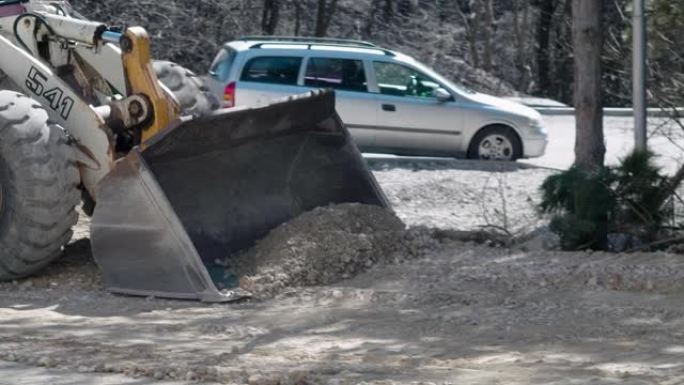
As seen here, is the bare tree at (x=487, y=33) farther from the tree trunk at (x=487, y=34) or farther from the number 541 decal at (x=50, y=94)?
the number 541 decal at (x=50, y=94)

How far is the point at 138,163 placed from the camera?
1024 centimetres

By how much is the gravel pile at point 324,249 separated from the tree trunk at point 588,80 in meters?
2.21

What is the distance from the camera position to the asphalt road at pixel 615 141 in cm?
1302

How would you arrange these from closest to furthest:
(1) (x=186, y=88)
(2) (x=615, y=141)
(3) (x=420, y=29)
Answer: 1. (1) (x=186, y=88)
2. (2) (x=615, y=141)
3. (3) (x=420, y=29)

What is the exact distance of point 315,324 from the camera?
956cm

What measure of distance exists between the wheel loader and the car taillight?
290 inches

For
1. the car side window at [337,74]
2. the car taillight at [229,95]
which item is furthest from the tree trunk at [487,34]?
the car taillight at [229,95]

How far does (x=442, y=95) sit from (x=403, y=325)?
37.1ft

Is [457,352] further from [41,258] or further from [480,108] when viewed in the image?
[480,108]

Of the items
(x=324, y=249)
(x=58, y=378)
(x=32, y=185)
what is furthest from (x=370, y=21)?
(x=58, y=378)

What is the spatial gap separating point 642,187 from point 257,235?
320 centimetres

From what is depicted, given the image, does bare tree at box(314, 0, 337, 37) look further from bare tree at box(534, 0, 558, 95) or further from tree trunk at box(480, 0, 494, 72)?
bare tree at box(534, 0, 558, 95)

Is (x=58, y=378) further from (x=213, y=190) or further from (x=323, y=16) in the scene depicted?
(x=323, y=16)

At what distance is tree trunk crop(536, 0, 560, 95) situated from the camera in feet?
103
